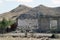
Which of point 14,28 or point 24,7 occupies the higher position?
point 24,7

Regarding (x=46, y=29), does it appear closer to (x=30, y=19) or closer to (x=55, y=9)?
(x=30, y=19)

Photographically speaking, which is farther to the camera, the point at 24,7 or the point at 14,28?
the point at 24,7

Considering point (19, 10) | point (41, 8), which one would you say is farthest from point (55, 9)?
point (19, 10)

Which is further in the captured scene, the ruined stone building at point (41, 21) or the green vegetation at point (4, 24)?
the ruined stone building at point (41, 21)

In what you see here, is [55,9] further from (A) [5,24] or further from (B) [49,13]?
(A) [5,24]

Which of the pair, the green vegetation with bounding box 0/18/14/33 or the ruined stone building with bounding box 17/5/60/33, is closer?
the green vegetation with bounding box 0/18/14/33

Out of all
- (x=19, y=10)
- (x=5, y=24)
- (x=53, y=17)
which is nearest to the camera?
(x=5, y=24)

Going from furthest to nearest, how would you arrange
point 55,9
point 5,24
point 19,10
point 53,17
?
point 19,10 → point 55,9 → point 53,17 → point 5,24

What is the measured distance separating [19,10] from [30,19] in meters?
17.6

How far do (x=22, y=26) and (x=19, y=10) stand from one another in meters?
17.3

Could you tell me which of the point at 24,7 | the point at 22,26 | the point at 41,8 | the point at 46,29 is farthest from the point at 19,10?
the point at 46,29

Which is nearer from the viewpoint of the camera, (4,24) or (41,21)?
(4,24)

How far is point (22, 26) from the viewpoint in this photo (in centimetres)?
5222

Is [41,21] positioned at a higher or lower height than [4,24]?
higher
